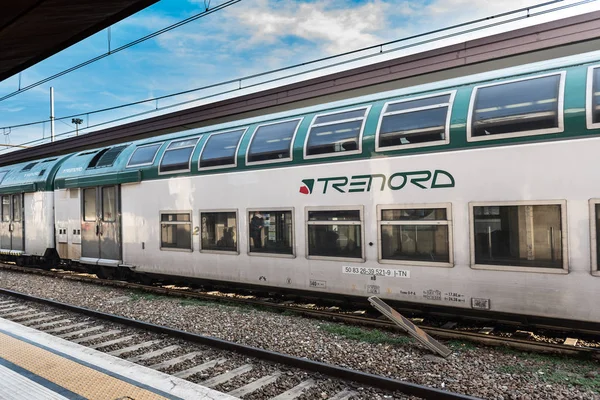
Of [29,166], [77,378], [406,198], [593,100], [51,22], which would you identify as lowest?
[77,378]

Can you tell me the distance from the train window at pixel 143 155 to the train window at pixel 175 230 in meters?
1.40

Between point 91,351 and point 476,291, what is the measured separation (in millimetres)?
5133

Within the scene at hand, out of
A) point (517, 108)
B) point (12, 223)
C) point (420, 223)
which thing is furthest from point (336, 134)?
point (12, 223)

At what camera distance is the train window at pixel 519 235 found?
5254 mm

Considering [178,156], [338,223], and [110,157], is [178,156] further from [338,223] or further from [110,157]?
[338,223]

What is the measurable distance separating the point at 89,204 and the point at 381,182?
28.8ft

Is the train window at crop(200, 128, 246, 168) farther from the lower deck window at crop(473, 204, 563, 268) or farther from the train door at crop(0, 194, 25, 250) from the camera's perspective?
the train door at crop(0, 194, 25, 250)

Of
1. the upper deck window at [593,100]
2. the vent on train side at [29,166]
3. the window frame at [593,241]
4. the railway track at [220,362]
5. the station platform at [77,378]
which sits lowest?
the railway track at [220,362]

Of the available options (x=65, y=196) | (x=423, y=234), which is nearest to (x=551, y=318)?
(x=423, y=234)

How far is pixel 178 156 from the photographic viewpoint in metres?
9.55

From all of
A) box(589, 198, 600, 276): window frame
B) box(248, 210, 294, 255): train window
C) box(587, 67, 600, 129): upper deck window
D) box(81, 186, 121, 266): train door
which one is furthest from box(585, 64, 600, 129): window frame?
box(81, 186, 121, 266): train door

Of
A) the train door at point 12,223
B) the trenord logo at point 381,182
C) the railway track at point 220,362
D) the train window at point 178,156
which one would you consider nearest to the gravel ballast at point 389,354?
the railway track at point 220,362

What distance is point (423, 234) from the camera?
20.5 feet

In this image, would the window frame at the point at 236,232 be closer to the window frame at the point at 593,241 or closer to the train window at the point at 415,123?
the train window at the point at 415,123
